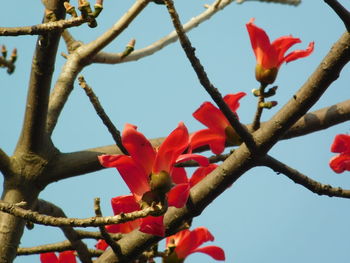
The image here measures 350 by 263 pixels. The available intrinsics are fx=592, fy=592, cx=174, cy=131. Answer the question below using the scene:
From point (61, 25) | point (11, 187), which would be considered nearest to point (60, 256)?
point (11, 187)

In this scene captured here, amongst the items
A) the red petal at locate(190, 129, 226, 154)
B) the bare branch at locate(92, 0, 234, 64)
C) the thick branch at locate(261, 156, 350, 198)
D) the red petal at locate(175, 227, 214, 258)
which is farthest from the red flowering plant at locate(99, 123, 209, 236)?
the bare branch at locate(92, 0, 234, 64)

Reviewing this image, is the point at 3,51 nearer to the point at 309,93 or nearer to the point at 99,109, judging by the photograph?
the point at 99,109

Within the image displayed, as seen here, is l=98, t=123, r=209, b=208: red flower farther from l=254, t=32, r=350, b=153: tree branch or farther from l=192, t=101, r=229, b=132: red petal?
l=192, t=101, r=229, b=132: red petal

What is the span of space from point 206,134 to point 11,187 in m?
0.83

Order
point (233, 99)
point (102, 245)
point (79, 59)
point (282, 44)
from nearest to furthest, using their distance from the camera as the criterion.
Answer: point (233, 99) < point (282, 44) < point (102, 245) < point (79, 59)

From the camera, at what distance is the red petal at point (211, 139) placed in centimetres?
217

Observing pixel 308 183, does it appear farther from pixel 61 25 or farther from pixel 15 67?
pixel 15 67

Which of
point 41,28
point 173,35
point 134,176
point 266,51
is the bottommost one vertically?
point 134,176

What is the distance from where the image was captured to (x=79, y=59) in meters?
2.99

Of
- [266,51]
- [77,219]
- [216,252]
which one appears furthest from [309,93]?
[216,252]

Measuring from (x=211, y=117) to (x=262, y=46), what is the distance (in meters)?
0.36

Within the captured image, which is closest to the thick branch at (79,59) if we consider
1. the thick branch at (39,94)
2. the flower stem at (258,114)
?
the thick branch at (39,94)

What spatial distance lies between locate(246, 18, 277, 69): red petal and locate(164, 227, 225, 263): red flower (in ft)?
2.44

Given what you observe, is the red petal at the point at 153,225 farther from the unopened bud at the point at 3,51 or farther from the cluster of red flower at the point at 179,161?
the unopened bud at the point at 3,51
